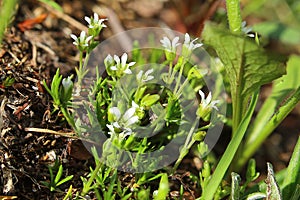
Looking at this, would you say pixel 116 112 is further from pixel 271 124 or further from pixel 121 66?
pixel 271 124

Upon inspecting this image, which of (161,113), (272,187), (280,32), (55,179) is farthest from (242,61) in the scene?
(280,32)

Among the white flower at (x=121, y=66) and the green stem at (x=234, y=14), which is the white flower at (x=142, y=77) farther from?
the green stem at (x=234, y=14)

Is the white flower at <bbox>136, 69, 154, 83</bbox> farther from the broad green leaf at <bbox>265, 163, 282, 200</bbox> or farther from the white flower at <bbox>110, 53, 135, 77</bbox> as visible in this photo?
the broad green leaf at <bbox>265, 163, 282, 200</bbox>

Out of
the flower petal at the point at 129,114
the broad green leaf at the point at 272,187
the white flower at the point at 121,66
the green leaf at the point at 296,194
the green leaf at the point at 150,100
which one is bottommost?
the green leaf at the point at 296,194

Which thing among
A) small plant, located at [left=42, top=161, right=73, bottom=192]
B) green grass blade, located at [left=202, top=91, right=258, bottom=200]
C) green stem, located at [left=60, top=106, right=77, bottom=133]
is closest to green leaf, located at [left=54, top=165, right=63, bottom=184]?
small plant, located at [left=42, top=161, right=73, bottom=192]

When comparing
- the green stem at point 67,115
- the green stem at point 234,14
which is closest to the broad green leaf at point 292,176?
the green stem at point 234,14

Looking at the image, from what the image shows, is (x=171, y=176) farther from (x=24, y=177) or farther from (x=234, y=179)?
(x=24, y=177)

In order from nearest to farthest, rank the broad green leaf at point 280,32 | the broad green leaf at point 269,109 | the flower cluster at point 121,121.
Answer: the flower cluster at point 121,121 → the broad green leaf at point 269,109 → the broad green leaf at point 280,32
